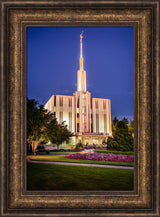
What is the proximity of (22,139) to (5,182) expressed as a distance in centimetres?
89

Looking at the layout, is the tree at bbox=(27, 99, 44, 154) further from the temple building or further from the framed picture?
the temple building

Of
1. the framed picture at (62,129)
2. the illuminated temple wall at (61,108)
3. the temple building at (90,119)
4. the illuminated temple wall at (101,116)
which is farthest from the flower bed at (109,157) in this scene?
the illuminated temple wall at (101,116)

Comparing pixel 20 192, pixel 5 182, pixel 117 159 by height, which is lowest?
pixel 117 159

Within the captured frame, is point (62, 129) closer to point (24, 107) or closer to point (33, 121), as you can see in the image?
point (33, 121)

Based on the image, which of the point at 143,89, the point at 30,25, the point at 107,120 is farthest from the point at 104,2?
the point at 107,120

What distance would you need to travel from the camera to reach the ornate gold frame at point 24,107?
126 inches

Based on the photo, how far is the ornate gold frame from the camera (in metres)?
3.19

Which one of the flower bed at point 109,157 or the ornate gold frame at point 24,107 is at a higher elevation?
the ornate gold frame at point 24,107

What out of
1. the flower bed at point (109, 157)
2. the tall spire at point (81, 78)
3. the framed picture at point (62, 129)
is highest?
the tall spire at point (81, 78)

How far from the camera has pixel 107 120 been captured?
4056 centimetres

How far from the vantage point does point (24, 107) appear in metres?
3.36

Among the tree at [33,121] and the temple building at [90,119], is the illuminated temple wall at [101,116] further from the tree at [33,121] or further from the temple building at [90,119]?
the tree at [33,121]

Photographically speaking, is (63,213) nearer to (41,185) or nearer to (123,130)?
(41,185)

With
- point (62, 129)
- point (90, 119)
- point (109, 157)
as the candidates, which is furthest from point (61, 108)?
point (109, 157)
